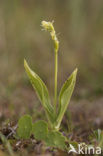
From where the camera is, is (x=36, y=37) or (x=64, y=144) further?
(x=36, y=37)

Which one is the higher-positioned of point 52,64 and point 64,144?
point 64,144

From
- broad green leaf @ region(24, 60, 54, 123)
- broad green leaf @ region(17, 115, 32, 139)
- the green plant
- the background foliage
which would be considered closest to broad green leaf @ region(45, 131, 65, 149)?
the green plant

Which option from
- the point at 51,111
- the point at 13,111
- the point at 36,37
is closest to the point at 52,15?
the point at 36,37

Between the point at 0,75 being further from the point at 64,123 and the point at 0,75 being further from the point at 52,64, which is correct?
the point at 64,123

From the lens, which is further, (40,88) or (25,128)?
(40,88)

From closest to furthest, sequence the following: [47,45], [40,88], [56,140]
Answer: [56,140] < [40,88] < [47,45]

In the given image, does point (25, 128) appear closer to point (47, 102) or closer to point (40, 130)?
point (40, 130)

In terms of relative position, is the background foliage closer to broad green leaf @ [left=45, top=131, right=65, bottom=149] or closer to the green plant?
the green plant

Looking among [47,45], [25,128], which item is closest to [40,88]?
[25,128]
